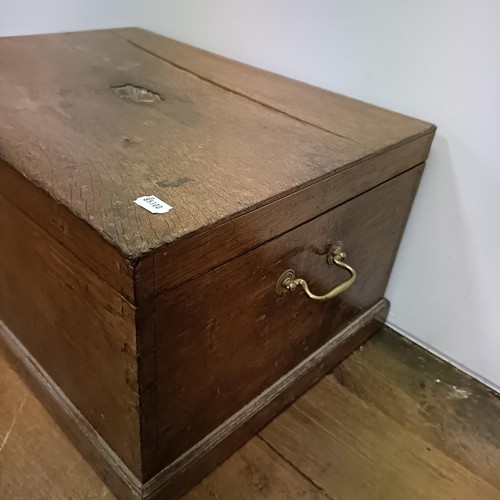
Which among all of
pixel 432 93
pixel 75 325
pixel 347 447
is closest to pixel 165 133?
pixel 75 325

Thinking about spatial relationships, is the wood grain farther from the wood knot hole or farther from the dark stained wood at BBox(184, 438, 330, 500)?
the wood knot hole

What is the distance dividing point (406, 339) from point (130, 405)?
0.61 meters

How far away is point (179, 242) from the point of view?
0.52 metres

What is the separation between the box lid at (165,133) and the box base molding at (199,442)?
35 centimetres

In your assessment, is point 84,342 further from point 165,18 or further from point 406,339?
point 165,18

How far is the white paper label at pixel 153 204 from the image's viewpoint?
550mm

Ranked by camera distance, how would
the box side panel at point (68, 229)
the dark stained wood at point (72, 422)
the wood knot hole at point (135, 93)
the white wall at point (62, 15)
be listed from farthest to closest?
the white wall at point (62, 15), the wood knot hole at point (135, 93), the dark stained wood at point (72, 422), the box side panel at point (68, 229)

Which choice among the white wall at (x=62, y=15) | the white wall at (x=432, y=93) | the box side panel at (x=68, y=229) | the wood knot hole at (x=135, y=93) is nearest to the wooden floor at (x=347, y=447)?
the white wall at (x=432, y=93)

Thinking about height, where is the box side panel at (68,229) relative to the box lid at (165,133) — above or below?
below

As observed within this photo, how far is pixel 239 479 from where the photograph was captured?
783mm

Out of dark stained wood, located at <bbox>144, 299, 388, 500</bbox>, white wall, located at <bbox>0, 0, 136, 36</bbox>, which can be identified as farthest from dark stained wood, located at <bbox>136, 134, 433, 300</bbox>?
white wall, located at <bbox>0, 0, 136, 36</bbox>

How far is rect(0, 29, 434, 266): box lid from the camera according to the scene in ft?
1.86

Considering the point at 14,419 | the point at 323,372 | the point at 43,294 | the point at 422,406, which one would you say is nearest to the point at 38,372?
the point at 14,419

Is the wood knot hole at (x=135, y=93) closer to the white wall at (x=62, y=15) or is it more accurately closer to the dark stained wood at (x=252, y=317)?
the dark stained wood at (x=252, y=317)
